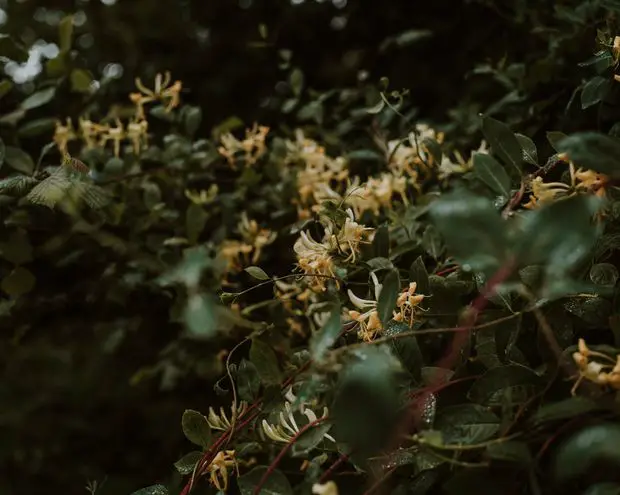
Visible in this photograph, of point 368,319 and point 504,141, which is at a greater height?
point 504,141

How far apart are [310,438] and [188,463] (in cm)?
13

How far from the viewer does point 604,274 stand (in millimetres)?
604

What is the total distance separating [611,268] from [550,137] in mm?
130

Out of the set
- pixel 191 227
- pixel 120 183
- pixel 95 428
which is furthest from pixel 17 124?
pixel 95 428

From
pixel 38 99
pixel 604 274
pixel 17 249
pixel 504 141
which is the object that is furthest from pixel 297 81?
pixel 604 274

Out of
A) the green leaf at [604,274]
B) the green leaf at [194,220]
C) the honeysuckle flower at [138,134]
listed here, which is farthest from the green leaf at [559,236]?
the honeysuckle flower at [138,134]

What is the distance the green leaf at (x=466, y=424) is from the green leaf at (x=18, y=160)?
2.27ft

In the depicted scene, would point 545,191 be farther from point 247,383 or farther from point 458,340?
point 247,383

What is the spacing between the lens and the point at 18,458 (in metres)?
1.41

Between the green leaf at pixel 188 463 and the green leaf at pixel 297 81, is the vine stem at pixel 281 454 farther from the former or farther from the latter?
the green leaf at pixel 297 81

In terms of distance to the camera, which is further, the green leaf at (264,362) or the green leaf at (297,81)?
the green leaf at (297,81)

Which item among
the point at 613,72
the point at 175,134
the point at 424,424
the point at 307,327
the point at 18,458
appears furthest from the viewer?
the point at 18,458

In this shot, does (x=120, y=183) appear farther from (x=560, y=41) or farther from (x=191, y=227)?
(x=560, y=41)

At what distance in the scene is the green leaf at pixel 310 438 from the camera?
592 mm
